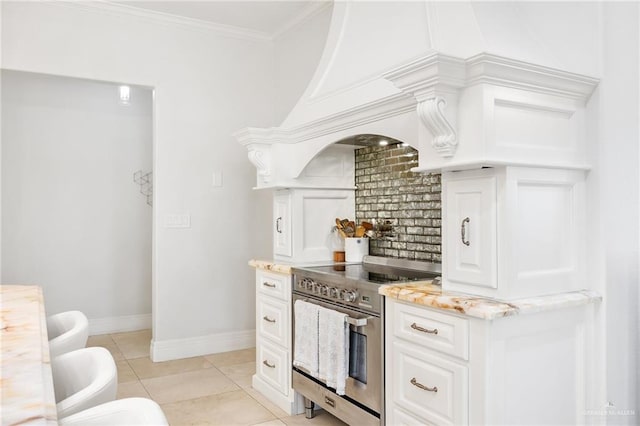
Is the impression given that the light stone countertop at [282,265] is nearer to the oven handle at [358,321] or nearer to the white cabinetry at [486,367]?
the oven handle at [358,321]

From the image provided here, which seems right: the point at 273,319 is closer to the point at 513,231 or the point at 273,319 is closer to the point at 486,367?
the point at 486,367

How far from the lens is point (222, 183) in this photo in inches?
180

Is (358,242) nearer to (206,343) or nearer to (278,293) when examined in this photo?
(278,293)

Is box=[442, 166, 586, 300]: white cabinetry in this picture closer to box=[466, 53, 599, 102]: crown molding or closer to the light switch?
box=[466, 53, 599, 102]: crown molding

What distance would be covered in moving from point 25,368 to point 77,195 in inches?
165

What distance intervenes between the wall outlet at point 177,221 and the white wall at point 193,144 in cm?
4

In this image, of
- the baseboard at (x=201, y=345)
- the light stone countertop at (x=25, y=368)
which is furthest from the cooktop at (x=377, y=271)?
the baseboard at (x=201, y=345)

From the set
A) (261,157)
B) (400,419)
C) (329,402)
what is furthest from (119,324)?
(400,419)

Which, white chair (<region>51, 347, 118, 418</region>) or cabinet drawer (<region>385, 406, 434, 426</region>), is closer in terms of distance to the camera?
white chair (<region>51, 347, 118, 418</region>)

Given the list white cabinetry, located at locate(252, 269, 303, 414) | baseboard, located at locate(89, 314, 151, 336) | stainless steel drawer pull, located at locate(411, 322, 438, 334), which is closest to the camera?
stainless steel drawer pull, located at locate(411, 322, 438, 334)

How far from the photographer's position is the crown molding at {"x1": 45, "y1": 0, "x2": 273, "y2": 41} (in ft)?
13.0

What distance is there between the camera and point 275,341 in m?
3.29

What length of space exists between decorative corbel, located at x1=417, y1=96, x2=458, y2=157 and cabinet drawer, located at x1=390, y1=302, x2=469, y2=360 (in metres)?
0.67

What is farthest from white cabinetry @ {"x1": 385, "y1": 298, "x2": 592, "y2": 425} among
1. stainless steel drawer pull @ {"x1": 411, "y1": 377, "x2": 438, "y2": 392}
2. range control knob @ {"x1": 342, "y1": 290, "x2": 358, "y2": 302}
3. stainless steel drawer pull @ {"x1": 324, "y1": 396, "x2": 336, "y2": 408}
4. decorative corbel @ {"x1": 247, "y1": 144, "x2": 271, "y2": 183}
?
decorative corbel @ {"x1": 247, "y1": 144, "x2": 271, "y2": 183}
